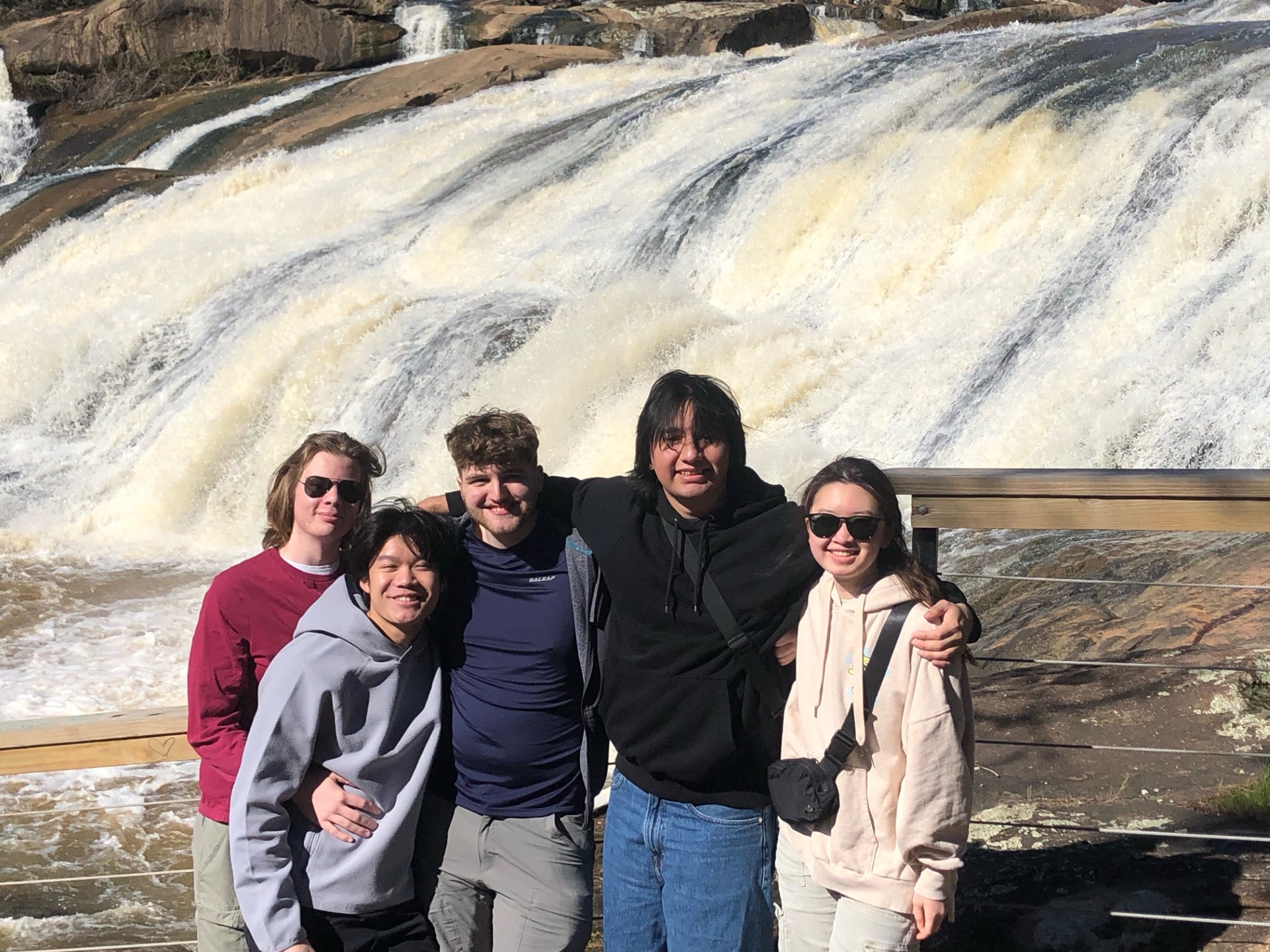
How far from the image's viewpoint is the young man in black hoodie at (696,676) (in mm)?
2195

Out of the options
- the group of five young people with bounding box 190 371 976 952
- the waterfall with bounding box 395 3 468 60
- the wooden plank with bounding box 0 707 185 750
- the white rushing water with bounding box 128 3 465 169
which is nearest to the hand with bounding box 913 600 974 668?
the group of five young people with bounding box 190 371 976 952

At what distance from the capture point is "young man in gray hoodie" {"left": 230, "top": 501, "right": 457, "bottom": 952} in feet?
7.18

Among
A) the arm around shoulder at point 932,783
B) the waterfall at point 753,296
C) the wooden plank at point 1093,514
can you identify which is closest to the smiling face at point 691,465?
the wooden plank at point 1093,514

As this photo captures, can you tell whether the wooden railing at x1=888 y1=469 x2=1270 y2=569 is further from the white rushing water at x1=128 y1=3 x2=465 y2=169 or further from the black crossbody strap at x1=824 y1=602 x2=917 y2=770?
the white rushing water at x1=128 y1=3 x2=465 y2=169

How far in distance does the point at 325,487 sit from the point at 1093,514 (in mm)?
1361

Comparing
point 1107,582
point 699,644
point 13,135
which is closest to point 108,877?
point 699,644

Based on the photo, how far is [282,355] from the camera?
30.7 feet

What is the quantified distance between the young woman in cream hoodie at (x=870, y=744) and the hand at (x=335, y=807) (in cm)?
71

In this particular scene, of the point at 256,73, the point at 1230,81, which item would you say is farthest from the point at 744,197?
the point at 256,73

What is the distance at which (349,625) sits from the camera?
224 centimetres

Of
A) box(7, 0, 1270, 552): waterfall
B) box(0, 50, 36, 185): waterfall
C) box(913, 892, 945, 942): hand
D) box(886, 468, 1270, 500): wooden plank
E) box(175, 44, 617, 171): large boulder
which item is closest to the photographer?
box(913, 892, 945, 942): hand

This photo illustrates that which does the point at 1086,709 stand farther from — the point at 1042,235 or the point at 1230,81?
the point at 1230,81

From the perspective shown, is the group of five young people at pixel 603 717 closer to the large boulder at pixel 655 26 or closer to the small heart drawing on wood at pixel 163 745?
the small heart drawing on wood at pixel 163 745

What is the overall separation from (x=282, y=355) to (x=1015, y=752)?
23.5 feet
